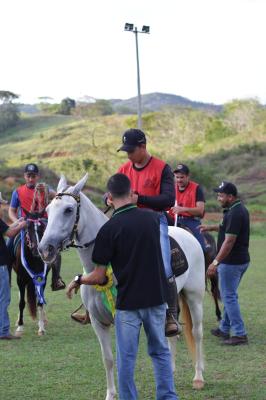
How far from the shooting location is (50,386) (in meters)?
7.00

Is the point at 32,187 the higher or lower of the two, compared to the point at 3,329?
higher

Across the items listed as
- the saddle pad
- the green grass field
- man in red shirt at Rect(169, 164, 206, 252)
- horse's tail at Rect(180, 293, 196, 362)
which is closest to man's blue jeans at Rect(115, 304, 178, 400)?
the green grass field

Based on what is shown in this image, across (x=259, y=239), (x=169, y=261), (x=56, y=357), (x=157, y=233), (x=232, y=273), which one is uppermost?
(x=157, y=233)

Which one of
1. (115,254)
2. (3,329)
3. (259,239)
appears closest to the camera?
(115,254)

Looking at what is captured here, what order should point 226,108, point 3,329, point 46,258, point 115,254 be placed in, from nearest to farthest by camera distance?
point 115,254
point 46,258
point 3,329
point 226,108

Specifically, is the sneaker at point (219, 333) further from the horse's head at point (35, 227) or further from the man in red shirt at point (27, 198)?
the horse's head at point (35, 227)

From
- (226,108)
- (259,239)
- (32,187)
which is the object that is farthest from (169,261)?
(226,108)

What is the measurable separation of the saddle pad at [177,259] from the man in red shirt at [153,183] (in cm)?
35

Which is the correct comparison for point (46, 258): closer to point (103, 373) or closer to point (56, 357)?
point (103, 373)

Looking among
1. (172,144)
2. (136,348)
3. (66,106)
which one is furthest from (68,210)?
(66,106)

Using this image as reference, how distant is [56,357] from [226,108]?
70503mm

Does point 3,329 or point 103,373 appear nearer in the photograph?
point 103,373

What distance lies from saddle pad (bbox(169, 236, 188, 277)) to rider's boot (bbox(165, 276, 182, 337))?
1.17 ft

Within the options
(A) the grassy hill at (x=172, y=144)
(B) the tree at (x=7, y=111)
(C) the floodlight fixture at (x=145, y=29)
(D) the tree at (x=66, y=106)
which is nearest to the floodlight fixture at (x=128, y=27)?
(C) the floodlight fixture at (x=145, y=29)
